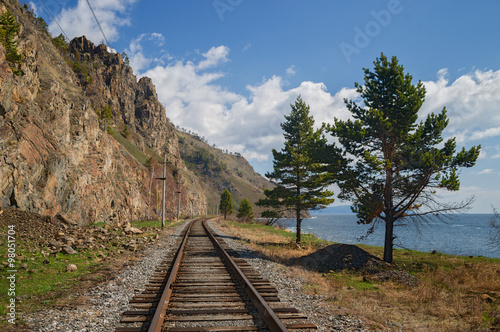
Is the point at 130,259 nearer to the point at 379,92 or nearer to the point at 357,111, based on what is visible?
the point at 357,111

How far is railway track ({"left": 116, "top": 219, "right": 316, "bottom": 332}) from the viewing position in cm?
488

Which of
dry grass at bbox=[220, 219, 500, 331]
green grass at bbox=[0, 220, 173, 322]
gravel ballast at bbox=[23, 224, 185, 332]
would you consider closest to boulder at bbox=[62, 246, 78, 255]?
green grass at bbox=[0, 220, 173, 322]

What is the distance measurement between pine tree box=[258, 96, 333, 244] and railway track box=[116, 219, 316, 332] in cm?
1306

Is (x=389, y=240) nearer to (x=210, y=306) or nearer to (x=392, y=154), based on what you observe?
(x=392, y=154)

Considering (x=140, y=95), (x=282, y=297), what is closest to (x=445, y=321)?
(x=282, y=297)

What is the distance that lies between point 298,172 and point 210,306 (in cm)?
1682

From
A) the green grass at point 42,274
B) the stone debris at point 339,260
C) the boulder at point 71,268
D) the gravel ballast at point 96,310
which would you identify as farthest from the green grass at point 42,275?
the stone debris at point 339,260

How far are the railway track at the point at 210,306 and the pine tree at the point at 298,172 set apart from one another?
514 inches

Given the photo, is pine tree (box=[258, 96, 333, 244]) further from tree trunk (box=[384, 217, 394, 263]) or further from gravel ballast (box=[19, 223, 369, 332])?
gravel ballast (box=[19, 223, 369, 332])

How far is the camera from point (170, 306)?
5.82 metres

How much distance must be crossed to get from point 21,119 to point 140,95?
146312 millimetres

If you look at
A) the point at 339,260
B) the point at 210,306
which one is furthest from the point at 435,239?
the point at 210,306

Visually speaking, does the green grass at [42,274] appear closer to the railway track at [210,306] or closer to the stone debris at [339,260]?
the railway track at [210,306]

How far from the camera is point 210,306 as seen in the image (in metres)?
5.88
